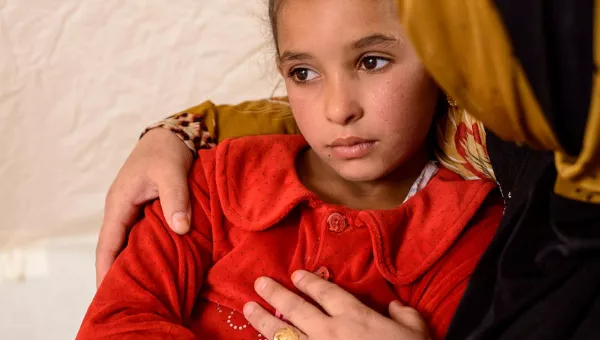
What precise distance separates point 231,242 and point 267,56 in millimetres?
516

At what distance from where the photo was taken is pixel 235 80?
123cm

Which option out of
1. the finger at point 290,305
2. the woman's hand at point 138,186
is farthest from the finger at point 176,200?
the finger at point 290,305

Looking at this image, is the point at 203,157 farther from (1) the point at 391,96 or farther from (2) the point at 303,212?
(1) the point at 391,96

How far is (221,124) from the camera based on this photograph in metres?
Result: 0.87

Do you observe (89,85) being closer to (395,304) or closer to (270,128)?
(270,128)

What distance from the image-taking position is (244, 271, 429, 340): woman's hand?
59 centimetres

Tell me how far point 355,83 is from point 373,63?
0.03 metres

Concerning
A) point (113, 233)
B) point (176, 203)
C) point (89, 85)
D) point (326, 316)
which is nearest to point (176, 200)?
point (176, 203)

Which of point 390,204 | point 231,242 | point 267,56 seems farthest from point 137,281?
point 267,56

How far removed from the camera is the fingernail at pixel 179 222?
0.71m

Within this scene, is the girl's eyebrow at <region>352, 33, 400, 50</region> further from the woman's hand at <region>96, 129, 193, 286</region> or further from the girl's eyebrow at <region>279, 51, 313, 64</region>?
the woman's hand at <region>96, 129, 193, 286</region>

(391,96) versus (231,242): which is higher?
Answer: (391,96)

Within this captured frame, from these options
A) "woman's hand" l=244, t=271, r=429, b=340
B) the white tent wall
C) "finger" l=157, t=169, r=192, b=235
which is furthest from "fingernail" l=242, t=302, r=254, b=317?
the white tent wall

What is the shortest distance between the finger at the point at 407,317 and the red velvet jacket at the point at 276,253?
3 centimetres
